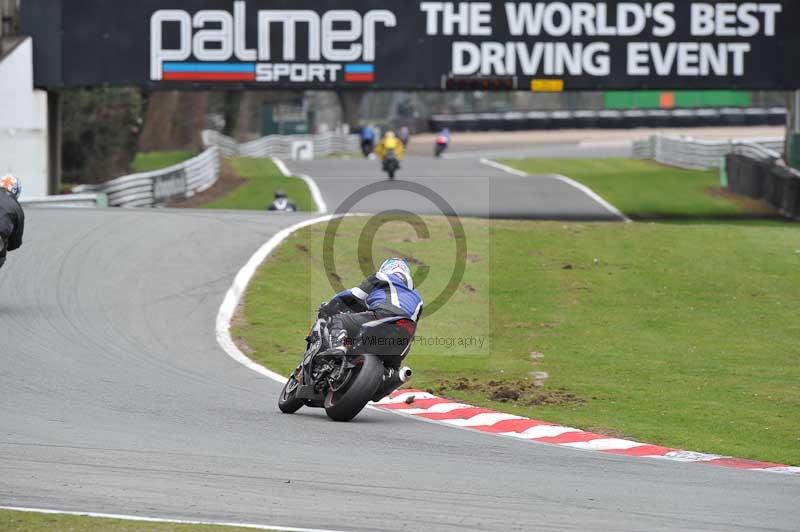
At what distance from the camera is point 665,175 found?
46.4 meters

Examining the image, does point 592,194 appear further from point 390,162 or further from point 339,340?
point 339,340

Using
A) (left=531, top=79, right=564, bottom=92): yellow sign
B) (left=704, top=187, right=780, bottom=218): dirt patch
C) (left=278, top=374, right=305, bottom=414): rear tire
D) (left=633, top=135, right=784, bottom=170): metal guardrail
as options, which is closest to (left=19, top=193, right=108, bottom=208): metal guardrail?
(left=531, top=79, right=564, bottom=92): yellow sign

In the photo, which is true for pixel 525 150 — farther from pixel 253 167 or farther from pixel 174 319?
pixel 174 319

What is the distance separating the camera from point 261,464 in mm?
8680

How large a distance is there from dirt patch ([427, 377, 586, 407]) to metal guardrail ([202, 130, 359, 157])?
50.1m

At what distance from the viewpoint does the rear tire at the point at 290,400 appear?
11.0 m

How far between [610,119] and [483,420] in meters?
73.8

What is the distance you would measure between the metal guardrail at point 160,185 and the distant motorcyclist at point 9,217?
16655mm

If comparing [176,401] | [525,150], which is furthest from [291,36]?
[525,150]

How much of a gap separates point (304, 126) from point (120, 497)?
74547mm

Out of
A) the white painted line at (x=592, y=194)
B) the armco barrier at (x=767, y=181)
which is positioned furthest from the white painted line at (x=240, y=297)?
the armco barrier at (x=767, y=181)

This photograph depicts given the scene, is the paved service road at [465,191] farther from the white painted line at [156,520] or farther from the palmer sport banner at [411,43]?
the white painted line at [156,520]

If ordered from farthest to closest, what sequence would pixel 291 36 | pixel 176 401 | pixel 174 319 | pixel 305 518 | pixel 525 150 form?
pixel 525 150, pixel 291 36, pixel 174 319, pixel 176 401, pixel 305 518

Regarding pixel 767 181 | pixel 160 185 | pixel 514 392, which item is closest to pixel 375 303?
pixel 514 392
